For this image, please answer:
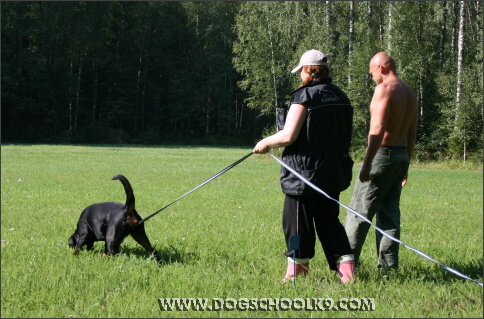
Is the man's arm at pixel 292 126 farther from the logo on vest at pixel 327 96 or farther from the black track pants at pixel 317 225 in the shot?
the black track pants at pixel 317 225

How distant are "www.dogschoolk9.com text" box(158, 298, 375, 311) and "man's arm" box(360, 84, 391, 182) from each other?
53.2 inches

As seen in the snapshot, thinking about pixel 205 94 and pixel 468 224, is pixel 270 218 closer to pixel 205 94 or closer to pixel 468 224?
pixel 468 224

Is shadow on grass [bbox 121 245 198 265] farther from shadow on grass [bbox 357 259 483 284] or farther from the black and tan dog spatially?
shadow on grass [bbox 357 259 483 284]

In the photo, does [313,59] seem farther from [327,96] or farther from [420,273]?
[420,273]

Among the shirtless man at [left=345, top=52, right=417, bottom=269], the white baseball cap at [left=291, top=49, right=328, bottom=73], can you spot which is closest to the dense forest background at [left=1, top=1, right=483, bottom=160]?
the shirtless man at [left=345, top=52, right=417, bottom=269]

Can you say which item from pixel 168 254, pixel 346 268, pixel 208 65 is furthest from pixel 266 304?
pixel 208 65

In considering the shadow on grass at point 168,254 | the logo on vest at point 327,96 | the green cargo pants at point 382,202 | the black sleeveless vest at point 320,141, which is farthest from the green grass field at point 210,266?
the logo on vest at point 327,96

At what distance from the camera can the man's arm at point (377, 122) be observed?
17.1 feet

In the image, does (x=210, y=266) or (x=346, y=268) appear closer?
(x=346, y=268)

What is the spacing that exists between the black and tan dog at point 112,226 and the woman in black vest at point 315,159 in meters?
1.53

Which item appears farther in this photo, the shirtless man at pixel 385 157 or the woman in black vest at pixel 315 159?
the shirtless man at pixel 385 157

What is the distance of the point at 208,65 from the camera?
59.8 meters

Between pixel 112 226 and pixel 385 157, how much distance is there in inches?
114

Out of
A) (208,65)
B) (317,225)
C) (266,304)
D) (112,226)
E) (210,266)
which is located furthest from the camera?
(208,65)
